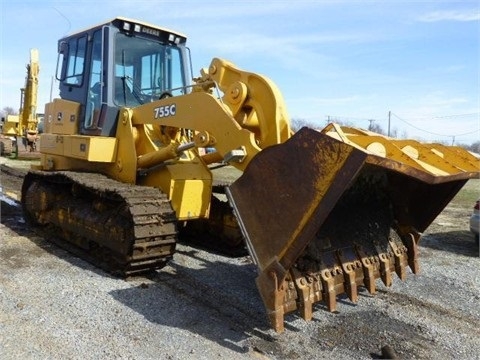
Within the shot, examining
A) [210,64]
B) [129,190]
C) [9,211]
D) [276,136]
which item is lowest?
[9,211]

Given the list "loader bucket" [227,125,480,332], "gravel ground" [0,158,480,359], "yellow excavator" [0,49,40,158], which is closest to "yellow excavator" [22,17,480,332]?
"loader bucket" [227,125,480,332]

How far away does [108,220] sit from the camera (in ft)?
18.8

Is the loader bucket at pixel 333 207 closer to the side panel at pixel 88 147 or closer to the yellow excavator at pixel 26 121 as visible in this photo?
the side panel at pixel 88 147

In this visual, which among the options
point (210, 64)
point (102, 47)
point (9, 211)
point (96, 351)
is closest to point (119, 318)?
point (96, 351)

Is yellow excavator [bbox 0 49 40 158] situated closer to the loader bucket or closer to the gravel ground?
the gravel ground

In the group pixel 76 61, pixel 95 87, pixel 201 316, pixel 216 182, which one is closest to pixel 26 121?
pixel 76 61

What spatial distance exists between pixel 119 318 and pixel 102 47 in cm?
378

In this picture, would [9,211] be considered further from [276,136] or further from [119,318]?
[276,136]

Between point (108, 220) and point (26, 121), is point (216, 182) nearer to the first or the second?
point (108, 220)

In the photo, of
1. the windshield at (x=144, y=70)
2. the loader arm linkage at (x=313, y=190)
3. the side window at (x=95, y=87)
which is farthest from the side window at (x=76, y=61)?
the loader arm linkage at (x=313, y=190)

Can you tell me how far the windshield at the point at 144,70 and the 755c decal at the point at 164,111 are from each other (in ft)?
1.99

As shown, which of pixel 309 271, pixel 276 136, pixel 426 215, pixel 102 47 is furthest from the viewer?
pixel 102 47

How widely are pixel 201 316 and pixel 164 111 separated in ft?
8.36

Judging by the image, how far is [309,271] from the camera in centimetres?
420
